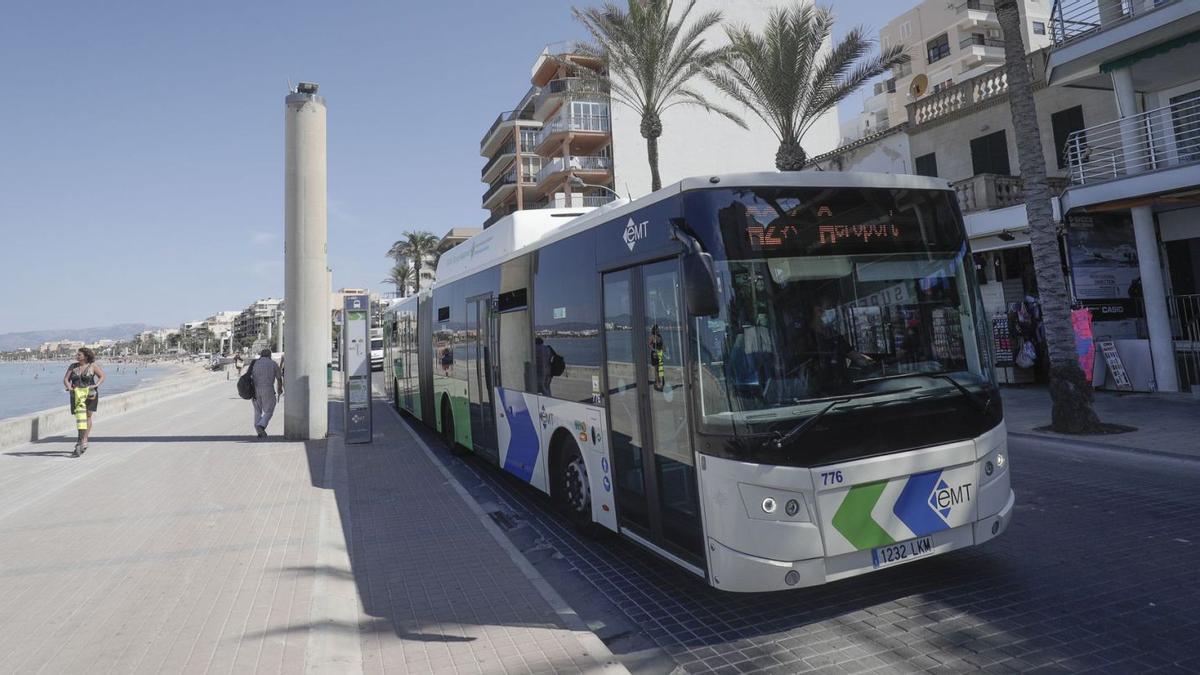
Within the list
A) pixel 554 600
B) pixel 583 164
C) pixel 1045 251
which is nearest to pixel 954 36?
pixel 583 164

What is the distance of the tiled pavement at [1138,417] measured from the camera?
31.4ft

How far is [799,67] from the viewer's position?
1892 cm

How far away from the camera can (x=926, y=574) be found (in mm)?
5109

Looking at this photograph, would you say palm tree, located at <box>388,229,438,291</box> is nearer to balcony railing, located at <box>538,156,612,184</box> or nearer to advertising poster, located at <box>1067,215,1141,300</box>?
balcony railing, located at <box>538,156,612,184</box>

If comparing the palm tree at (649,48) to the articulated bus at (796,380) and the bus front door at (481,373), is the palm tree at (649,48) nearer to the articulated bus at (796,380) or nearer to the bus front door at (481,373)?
the bus front door at (481,373)

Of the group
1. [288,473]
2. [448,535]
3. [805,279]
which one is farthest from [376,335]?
[805,279]

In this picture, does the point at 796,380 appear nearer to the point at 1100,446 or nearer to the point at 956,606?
the point at 956,606

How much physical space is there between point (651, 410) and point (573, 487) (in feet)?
6.81

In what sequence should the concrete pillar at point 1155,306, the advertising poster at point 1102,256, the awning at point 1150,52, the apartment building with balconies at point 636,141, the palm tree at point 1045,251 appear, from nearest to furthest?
the palm tree at point 1045,251
the awning at point 1150,52
the concrete pillar at point 1155,306
the advertising poster at point 1102,256
the apartment building with balconies at point 636,141

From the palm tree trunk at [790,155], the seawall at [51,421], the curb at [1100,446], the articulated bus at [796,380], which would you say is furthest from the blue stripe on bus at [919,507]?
the palm tree trunk at [790,155]

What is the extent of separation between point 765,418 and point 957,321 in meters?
1.80

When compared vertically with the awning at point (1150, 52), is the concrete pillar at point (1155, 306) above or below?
below

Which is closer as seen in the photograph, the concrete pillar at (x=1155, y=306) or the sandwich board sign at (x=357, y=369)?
the sandwich board sign at (x=357, y=369)

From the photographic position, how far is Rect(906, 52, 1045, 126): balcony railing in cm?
1888
